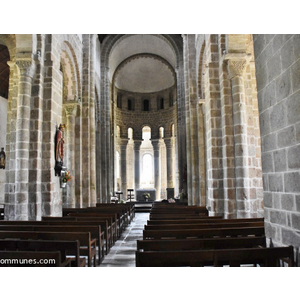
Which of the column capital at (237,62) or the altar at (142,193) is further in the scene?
the altar at (142,193)

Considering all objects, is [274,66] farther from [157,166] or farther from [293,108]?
[157,166]

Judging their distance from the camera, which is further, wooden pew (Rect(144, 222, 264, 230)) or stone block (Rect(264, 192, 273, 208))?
wooden pew (Rect(144, 222, 264, 230))

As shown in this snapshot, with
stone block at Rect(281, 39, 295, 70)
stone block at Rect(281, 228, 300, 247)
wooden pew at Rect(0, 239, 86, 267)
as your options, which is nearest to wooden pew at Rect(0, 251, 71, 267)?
wooden pew at Rect(0, 239, 86, 267)

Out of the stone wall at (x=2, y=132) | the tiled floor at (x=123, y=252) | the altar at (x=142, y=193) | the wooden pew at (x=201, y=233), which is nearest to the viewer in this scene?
the wooden pew at (x=201, y=233)

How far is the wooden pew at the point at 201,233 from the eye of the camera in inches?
165

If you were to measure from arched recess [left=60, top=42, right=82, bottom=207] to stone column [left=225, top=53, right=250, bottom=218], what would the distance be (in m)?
7.29

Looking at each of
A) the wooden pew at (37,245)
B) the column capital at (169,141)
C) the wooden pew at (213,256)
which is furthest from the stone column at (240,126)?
the column capital at (169,141)

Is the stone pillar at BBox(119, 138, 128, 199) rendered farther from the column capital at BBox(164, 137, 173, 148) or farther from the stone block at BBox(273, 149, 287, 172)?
the stone block at BBox(273, 149, 287, 172)

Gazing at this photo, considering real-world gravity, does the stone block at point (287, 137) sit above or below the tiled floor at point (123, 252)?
above

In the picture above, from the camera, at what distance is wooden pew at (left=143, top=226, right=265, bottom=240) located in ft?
13.8

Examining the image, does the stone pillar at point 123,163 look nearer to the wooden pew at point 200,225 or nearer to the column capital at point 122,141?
the column capital at point 122,141

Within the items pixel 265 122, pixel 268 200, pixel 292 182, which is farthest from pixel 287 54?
pixel 268 200

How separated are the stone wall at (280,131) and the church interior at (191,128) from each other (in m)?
0.01
